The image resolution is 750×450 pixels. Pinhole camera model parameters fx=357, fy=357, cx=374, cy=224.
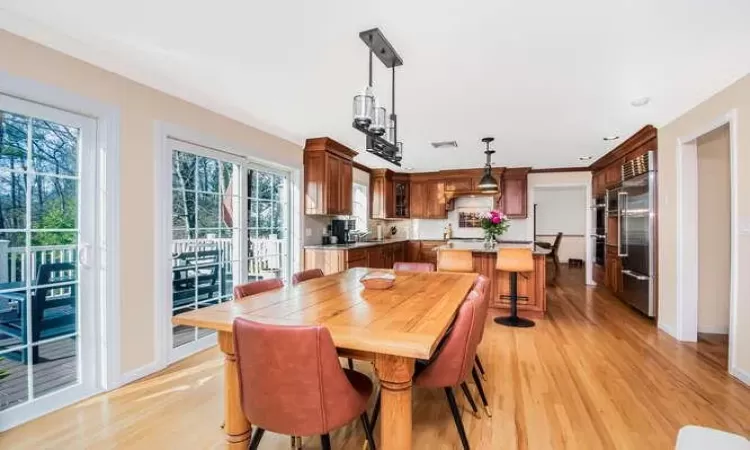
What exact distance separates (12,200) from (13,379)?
1069mm

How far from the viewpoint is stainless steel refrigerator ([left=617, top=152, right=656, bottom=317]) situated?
4.14 m

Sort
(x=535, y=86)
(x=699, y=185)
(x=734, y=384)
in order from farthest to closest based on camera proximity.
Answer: (x=699, y=185) < (x=535, y=86) < (x=734, y=384)

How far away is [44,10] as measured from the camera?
1.83 metres

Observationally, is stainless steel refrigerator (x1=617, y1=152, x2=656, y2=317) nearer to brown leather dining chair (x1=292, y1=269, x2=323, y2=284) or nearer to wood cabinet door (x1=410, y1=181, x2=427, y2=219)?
wood cabinet door (x1=410, y1=181, x2=427, y2=219)

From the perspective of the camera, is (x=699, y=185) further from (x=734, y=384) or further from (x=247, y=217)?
(x=247, y=217)

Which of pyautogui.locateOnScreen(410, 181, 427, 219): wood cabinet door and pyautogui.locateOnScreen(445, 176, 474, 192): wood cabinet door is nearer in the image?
pyautogui.locateOnScreen(445, 176, 474, 192): wood cabinet door

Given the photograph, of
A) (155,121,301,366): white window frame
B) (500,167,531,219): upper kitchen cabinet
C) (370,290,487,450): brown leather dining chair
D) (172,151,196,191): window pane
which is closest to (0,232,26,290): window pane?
(155,121,301,366): white window frame

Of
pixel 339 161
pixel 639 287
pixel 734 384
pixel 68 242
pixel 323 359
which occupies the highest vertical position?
pixel 339 161

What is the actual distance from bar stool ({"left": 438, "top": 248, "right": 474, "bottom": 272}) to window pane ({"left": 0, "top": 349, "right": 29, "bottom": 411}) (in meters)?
3.58

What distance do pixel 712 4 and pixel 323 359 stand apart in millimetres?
2476

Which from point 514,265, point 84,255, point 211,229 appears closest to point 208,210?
point 211,229

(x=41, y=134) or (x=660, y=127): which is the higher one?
(x=660, y=127)

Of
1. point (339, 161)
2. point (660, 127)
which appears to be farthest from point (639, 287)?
point (339, 161)

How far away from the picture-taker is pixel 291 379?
1.32 meters
